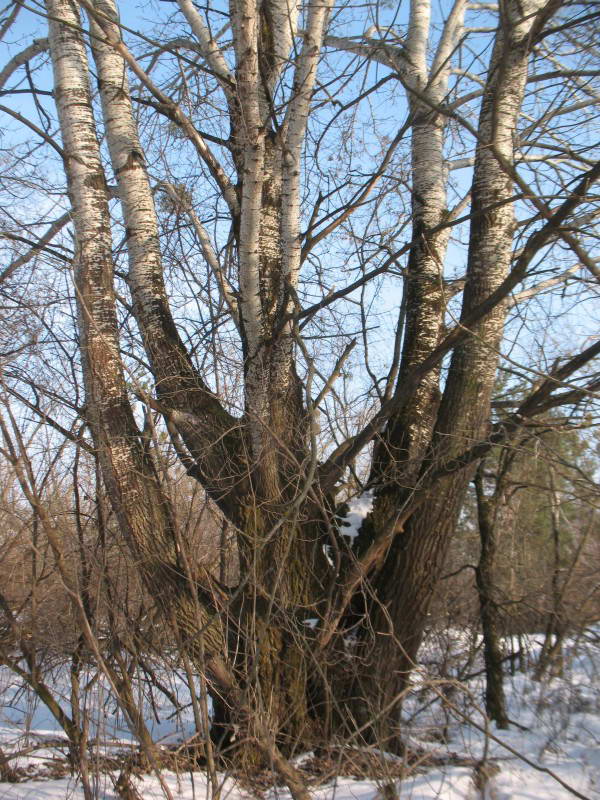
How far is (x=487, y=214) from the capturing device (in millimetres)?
4074

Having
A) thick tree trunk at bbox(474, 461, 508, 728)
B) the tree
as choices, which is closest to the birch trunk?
the tree

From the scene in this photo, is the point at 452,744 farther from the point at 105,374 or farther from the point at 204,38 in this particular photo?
the point at 204,38

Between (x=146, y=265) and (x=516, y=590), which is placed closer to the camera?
(x=146, y=265)

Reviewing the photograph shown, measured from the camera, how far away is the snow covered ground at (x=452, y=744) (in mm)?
3332

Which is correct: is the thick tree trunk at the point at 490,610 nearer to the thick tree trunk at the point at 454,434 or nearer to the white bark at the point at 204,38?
the thick tree trunk at the point at 454,434

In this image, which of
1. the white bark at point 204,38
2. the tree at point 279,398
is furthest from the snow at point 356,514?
the white bark at point 204,38

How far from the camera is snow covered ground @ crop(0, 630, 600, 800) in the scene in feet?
10.9

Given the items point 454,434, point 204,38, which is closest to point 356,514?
point 454,434

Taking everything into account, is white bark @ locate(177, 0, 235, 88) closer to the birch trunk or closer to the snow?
the birch trunk

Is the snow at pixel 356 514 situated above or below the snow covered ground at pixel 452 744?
above

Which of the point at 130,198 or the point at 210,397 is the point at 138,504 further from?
the point at 130,198

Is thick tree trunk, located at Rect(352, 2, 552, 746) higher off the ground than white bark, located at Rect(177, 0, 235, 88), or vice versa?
white bark, located at Rect(177, 0, 235, 88)

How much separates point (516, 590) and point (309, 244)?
14.9 ft

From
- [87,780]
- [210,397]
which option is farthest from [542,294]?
[87,780]
